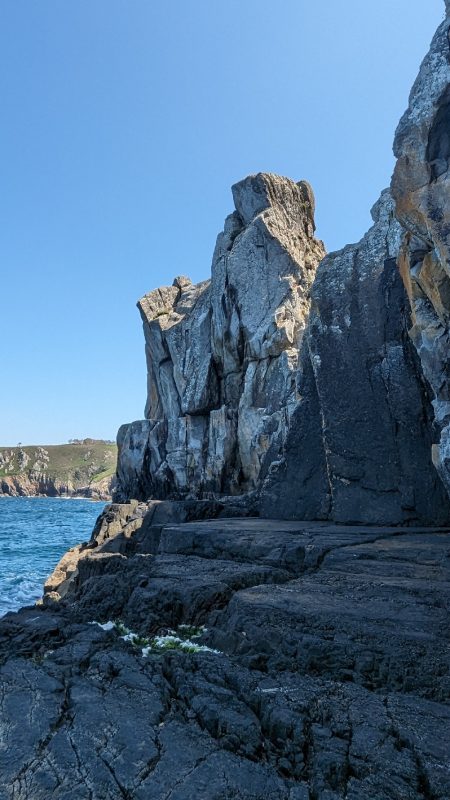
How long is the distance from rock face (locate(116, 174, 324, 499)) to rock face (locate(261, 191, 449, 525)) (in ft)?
40.6

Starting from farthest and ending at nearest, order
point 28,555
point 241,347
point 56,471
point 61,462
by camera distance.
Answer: point 61,462 < point 56,471 < point 241,347 < point 28,555

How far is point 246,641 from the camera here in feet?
25.3

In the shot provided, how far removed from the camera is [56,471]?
172 m

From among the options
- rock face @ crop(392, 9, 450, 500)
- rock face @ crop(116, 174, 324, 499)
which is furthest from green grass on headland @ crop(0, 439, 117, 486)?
rock face @ crop(392, 9, 450, 500)

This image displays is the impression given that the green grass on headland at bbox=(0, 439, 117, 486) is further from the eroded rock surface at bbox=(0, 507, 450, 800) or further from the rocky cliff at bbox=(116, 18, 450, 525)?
the eroded rock surface at bbox=(0, 507, 450, 800)

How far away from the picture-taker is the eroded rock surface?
450 centimetres

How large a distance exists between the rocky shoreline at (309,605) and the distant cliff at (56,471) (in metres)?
143

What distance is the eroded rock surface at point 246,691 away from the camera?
4.50 metres

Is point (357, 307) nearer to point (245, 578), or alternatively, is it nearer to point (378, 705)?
point (245, 578)

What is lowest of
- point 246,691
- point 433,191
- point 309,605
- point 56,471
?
point 246,691

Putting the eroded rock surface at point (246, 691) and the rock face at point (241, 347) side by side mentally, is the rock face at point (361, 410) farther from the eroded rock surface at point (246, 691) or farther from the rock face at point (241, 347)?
the rock face at point (241, 347)

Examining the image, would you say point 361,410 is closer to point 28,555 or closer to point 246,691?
point 246,691

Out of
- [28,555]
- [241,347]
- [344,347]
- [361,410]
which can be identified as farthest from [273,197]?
[28,555]

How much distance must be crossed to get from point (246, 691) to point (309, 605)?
2.81 meters
